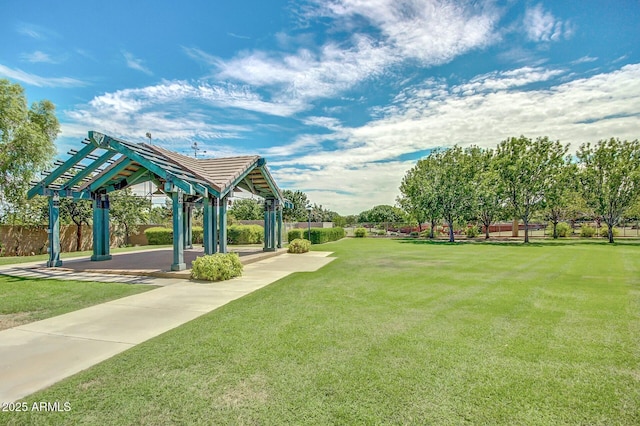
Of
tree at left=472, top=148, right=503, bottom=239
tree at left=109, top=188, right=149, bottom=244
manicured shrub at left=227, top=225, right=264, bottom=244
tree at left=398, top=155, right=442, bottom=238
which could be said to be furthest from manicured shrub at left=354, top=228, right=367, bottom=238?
tree at left=109, top=188, right=149, bottom=244

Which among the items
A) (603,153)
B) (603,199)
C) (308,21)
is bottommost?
(603,199)

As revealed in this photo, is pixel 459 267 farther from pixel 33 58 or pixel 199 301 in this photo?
pixel 33 58

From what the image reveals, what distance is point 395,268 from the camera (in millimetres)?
10898

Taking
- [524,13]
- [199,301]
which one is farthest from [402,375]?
[524,13]

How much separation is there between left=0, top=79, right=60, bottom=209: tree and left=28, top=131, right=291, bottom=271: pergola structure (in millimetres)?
6529

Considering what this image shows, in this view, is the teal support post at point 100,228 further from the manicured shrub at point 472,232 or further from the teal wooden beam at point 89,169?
the manicured shrub at point 472,232

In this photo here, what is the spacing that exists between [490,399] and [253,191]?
1395 cm

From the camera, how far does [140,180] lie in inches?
514

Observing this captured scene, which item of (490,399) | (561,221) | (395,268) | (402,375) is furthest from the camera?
(561,221)

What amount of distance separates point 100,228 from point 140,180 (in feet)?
7.75

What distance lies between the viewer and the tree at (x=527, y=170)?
83.0 feet

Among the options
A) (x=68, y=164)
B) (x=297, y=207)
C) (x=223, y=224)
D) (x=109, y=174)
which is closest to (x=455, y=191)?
(x=223, y=224)

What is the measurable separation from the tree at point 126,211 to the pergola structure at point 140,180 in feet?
29.1

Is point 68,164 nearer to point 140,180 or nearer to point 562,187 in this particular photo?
point 140,180
